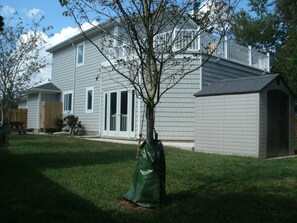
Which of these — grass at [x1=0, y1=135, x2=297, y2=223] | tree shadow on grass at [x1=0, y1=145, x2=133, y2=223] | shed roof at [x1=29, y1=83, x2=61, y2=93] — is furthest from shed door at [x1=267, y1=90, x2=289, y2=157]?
shed roof at [x1=29, y1=83, x2=61, y2=93]

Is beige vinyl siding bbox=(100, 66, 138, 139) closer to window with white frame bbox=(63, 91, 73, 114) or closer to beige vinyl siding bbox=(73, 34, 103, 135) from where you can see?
beige vinyl siding bbox=(73, 34, 103, 135)

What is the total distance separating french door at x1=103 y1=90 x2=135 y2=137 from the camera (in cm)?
1761

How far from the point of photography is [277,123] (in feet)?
41.4

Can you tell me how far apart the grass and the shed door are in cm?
250

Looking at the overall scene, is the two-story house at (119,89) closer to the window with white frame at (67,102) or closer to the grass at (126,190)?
the window with white frame at (67,102)

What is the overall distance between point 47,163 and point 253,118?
20.5 feet

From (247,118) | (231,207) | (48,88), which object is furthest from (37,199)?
(48,88)

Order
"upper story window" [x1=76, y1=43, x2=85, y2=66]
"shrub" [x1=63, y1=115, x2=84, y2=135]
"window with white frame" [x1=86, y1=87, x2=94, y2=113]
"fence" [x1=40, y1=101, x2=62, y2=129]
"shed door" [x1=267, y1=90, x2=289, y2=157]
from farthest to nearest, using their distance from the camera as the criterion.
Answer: "fence" [x1=40, y1=101, x2=62, y2=129]
"upper story window" [x1=76, y1=43, x2=85, y2=66]
"shrub" [x1=63, y1=115, x2=84, y2=135]
"window with white frame" [x1=86, y1=87, x2=94, y2=113]
"shed door" [x1=267, y1=90, x2=289, y2=157]

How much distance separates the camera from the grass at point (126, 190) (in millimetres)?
4926

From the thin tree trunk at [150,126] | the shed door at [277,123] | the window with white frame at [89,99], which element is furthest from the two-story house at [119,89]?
the thin tree trunk at [150,126]

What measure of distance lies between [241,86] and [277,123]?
1798 mm

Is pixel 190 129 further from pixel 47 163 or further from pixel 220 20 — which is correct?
pixel 220 20

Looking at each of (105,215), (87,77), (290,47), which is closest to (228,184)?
(105,215)

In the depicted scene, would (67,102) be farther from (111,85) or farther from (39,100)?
(111,85)
